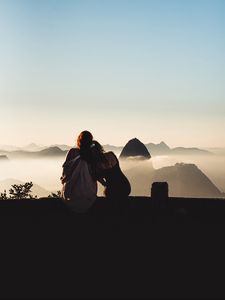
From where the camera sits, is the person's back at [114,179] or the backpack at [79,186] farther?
the person's back at [114,179]

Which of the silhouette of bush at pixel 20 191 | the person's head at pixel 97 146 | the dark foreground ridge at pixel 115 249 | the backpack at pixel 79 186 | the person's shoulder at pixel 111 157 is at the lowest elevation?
the dark foreground ridge at pixel 115 249

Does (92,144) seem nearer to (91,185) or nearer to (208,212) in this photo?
(91,185)

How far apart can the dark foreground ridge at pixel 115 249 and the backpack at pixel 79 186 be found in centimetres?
47

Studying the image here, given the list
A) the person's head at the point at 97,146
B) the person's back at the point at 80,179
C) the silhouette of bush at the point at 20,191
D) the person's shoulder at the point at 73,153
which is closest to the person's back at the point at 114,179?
the person's head at the point at 97,146

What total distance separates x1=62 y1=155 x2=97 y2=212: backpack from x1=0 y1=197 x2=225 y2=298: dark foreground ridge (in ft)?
1.54

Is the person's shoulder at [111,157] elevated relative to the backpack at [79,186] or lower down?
elevated

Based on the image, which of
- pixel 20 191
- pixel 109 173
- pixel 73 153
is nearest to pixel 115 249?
pixel 109 173

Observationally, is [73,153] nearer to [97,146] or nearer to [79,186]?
[97,146]

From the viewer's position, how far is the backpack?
29.6 ft

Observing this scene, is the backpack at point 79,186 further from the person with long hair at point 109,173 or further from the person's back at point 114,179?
the person's back at point 114,179

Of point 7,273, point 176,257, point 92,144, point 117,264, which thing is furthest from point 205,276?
point 92,144

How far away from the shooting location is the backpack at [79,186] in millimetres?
9008

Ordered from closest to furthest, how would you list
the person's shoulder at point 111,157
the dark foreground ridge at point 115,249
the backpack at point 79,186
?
1. the dark foreground ridge at point 115,249
2. the backpack at point 79,186
3. the person's shoulder at point 111,157

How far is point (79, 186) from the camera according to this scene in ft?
29.6
